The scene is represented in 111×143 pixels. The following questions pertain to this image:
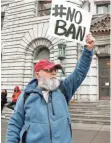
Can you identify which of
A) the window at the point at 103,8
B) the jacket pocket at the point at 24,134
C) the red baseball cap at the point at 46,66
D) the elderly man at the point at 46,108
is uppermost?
the window at the point at 103,8

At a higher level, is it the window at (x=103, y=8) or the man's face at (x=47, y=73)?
the window at (x=103, y=8)

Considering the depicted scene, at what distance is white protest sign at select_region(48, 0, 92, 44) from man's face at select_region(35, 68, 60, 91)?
5.36 ft

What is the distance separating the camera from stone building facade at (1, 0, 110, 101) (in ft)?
56.5

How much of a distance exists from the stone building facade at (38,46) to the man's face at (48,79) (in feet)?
45.8

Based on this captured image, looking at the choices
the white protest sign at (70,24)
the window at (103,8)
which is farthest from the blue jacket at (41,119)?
the window at (103,8)

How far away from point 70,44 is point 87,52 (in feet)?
48.9

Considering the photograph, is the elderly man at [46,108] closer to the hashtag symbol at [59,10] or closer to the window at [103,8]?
the hashtag symbol at [59,10]

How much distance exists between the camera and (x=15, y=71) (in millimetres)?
20047

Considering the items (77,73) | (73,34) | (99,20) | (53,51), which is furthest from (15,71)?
(77,73)

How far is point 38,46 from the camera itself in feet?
65.6

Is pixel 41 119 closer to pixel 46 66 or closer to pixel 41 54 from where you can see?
pixel 46 66

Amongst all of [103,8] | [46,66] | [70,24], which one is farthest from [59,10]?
[103,8]

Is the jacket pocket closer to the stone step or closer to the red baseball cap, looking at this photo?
the red baseball cap

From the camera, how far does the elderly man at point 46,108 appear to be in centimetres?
296
